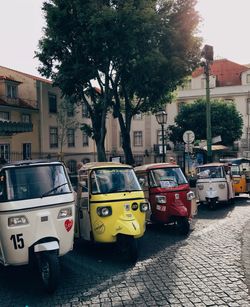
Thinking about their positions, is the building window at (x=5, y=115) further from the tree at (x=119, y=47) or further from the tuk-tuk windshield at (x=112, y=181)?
the tuk-tuk windshield at (x=112, y=181)

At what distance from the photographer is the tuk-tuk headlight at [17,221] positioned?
20.6 feet

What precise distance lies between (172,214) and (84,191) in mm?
2899

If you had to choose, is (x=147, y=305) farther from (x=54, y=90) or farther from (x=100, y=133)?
(x=54, y=90)

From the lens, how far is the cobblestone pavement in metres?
5.63

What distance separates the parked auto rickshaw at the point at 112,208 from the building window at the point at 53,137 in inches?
1086

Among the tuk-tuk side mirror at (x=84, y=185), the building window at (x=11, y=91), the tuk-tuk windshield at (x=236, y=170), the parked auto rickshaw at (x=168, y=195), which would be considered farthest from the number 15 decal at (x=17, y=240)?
the building window at (x=11, y=91)

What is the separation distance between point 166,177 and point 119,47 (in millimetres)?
11333

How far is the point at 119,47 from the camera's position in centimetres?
1980

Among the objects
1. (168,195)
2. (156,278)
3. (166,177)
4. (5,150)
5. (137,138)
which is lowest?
(156,278)

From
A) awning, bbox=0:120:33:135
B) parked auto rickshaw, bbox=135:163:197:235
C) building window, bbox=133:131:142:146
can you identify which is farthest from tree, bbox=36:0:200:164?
building window, bbox=133:131:142:146

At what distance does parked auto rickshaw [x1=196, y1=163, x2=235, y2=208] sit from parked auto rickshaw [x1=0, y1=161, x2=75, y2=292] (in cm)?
907

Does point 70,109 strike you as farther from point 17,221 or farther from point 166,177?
point 17,221

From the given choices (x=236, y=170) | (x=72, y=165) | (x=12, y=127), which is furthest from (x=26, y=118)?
(x=236, y=170)

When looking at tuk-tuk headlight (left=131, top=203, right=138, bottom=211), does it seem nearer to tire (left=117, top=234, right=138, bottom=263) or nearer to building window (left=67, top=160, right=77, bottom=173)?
tire (left=117, top=234, right=138, bottom=263)
